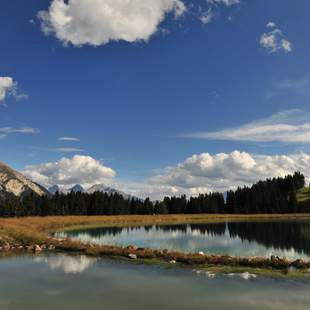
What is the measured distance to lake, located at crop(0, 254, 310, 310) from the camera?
20750 mm

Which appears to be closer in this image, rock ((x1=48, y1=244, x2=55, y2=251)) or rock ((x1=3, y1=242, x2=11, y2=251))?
rock ((x1=3, y1=242, x2=11, y2=251))

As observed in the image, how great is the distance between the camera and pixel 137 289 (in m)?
24.6

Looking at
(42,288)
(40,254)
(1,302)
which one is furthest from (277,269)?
(40,254)

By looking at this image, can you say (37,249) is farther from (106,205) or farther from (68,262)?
(106,205)

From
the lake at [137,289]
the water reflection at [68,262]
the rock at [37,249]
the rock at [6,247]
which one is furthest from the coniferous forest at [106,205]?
the lake at [137,289]

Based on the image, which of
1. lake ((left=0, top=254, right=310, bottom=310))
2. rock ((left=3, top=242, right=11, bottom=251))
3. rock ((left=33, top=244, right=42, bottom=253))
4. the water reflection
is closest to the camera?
lake ((left=0, top=254, right=310, bottom=310))

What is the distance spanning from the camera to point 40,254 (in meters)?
40.3

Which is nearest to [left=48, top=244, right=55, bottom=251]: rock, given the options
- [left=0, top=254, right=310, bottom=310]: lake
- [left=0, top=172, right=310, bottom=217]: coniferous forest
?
[left=0, top=254, right=310, bottom=310]: lake

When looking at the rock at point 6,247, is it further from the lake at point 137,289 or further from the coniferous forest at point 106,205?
the coniferous forest at point 106,205

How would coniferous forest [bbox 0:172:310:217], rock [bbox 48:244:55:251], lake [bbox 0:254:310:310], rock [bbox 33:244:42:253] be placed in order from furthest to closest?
coniferous forest [bbox 0:172:310:217]
rock [bbox 48:244:55:251]
rock [bbox 33:244:42:253]
lake [bbox 0:254:310:310]

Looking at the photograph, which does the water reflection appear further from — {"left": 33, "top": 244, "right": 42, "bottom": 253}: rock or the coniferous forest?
the coniferous forest

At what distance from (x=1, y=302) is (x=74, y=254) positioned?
765 inches

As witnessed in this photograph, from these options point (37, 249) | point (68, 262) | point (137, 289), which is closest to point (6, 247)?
point (37, 249)

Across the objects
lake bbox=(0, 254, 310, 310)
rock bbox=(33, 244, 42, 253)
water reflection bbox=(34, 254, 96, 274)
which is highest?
rock bbox=(33, 244, 42, 253)
